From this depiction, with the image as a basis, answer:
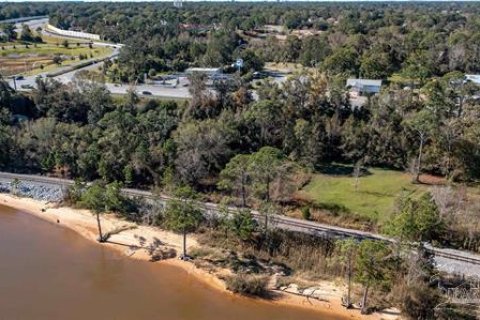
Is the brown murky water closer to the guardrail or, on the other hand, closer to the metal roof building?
the guardrail

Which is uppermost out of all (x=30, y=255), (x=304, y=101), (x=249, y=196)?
(x=304, y=101)

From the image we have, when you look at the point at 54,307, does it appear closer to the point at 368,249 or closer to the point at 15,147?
the point at 368,249

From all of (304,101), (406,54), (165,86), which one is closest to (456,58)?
(406,54)

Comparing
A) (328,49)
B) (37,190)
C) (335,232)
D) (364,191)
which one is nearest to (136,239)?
(37,190)

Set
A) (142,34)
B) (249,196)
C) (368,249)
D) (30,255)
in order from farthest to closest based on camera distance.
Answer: (142,34) < (249,196) < (30,255) < (368,249)

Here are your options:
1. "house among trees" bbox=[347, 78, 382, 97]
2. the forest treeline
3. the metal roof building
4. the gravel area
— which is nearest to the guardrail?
the gravel area

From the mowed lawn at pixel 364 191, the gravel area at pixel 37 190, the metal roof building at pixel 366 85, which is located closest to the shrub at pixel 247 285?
the mowed lawn at pixel 364 191

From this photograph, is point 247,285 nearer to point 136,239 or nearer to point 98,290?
point 98,290
